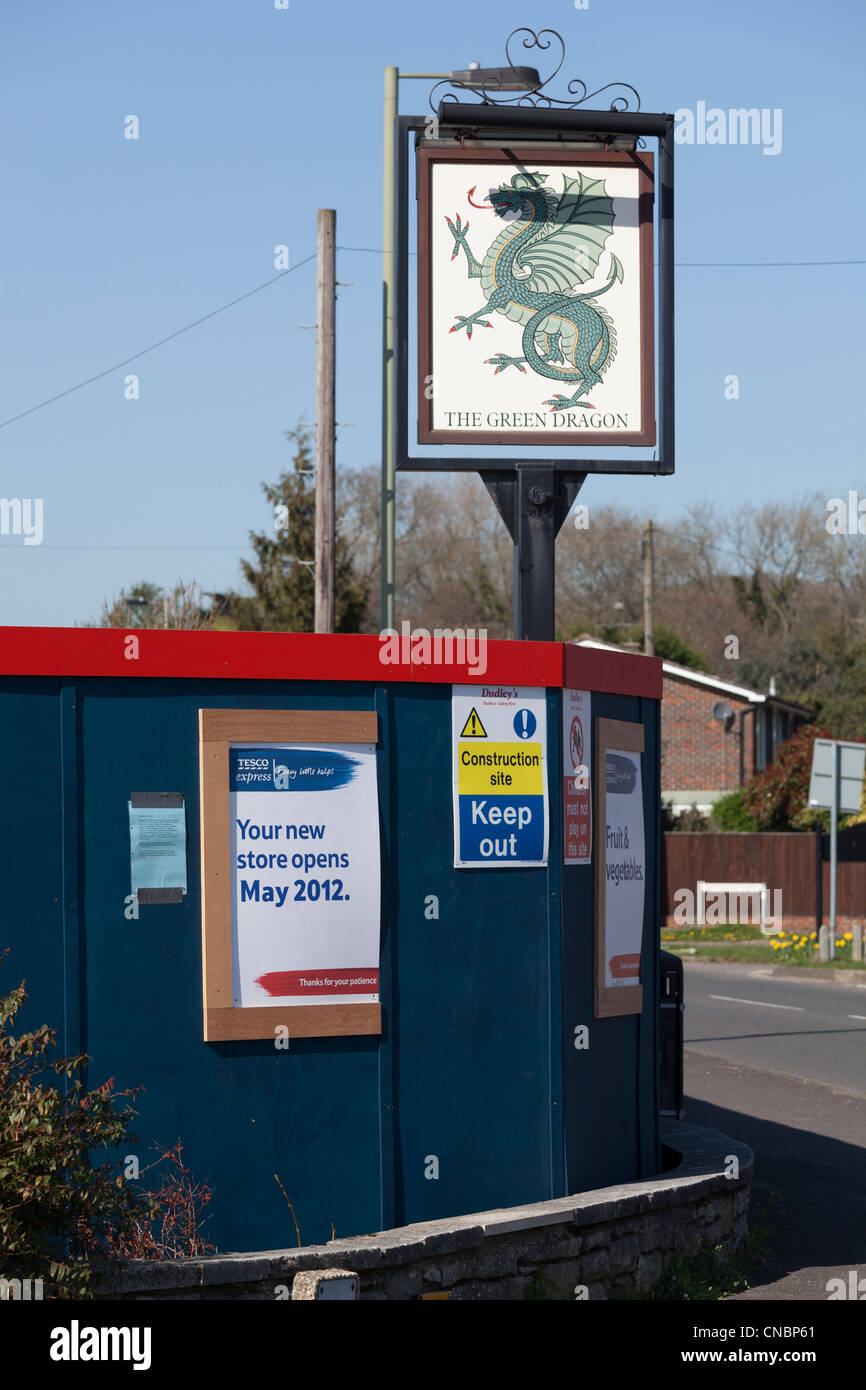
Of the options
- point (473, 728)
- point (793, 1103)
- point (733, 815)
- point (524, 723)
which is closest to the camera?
point (473, 728)

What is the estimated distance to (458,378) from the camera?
319 inches

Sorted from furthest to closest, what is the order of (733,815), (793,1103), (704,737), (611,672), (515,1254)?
1. (704,737)
2. (733,815)
3. (793,1103)
4. (611,672)
5. (515,1254)

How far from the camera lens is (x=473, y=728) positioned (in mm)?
6641

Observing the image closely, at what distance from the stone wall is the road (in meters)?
0.44

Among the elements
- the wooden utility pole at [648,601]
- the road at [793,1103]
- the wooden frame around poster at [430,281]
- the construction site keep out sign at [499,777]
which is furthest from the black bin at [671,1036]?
the wooden utility pole at [648,601]

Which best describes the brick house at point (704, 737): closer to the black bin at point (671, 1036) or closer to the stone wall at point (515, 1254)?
the black bin at point (671, 1036)

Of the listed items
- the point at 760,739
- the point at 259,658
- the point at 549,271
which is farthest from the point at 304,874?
the point at 760,739

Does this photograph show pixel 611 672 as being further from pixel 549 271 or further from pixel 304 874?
pixel 549 271

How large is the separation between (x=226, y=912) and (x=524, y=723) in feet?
5.28

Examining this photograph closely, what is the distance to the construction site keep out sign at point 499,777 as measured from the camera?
6598mm

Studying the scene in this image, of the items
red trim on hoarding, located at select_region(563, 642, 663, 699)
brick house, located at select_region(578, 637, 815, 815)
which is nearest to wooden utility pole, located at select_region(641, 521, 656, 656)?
brick house, located at select_region(578, 637, 815, 815)

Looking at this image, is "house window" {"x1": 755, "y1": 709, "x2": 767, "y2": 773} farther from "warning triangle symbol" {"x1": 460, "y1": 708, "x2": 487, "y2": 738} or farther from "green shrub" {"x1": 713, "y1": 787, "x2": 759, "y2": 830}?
"warning triangle symbol" {"x1": 460, "y1": 708, "x2": 487, "y2": 738}
